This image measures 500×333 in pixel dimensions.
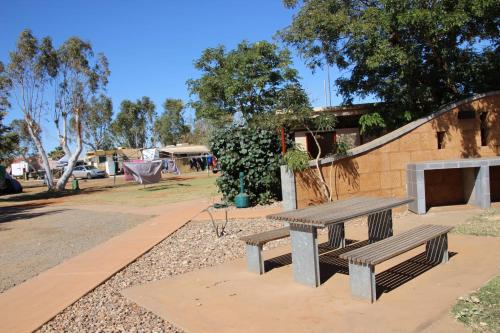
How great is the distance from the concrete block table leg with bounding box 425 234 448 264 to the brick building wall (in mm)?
4087

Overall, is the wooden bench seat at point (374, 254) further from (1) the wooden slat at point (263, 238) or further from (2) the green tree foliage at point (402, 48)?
(2) the green tree foliage at point (402, 48)

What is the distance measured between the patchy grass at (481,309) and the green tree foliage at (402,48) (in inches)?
256

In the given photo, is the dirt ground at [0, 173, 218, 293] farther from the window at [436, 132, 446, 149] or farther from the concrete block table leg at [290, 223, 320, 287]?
the window at [436, 132, 446, 149]

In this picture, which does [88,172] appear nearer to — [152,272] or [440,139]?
[440,139]

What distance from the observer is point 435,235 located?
483 centimetres

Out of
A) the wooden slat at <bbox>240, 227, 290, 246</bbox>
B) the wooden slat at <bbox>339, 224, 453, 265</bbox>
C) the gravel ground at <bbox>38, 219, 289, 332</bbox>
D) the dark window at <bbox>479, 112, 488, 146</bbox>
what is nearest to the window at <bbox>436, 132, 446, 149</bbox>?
the dark window at <bbox>479, 112, 488, 146</bbox>

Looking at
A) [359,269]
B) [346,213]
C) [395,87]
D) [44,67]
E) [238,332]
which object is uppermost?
[44,67]

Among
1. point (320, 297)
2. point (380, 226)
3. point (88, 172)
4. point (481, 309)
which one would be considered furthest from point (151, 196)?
point (88, 172)

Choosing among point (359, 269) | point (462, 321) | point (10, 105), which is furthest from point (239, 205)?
point (10, 105)

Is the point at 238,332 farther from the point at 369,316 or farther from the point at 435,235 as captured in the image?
the point at 435,235

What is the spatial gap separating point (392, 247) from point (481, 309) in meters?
0.98

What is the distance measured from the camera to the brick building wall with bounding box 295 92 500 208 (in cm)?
939

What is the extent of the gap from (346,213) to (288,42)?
8.11m

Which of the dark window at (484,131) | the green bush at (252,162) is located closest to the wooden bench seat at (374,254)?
the dark window at (484,131)
